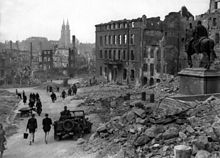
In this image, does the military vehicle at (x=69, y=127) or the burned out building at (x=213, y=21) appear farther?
the burned out building at (x=213, y=21)

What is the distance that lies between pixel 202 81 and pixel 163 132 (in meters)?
3.63

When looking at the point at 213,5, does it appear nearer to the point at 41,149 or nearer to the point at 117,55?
the point at 117,55

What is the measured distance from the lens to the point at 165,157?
28.7 ft

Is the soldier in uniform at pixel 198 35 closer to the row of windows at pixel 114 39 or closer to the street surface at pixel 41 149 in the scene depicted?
the street surface at pixel 41 149

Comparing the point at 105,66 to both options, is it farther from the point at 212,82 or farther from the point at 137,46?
the point at 212,82

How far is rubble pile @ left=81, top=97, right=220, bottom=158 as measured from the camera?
28.8 ft

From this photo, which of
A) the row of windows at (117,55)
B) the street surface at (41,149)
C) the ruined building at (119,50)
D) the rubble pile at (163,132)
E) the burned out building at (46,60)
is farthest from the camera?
the burned out building at (46,60)

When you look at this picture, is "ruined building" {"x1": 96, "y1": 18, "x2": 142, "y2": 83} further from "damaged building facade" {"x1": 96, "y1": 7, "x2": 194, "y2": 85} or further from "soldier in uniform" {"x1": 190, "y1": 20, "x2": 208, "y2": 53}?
"soldier in uniform" {"x1": 190, "y1": 20, "x2": 208, "y2": 53}

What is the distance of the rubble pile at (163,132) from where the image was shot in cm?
877

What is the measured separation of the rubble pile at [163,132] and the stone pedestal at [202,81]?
3.81 ft

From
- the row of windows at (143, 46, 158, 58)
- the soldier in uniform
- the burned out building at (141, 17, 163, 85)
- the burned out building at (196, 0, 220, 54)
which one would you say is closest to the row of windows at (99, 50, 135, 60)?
the row of windows at (143, 46, 158, 58)

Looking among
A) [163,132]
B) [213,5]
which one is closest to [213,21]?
[213,5]

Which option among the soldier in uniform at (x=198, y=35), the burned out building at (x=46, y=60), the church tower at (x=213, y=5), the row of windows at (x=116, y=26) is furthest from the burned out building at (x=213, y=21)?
the burned out building at (x=46, y=60)

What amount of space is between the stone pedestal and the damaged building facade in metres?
29.7
